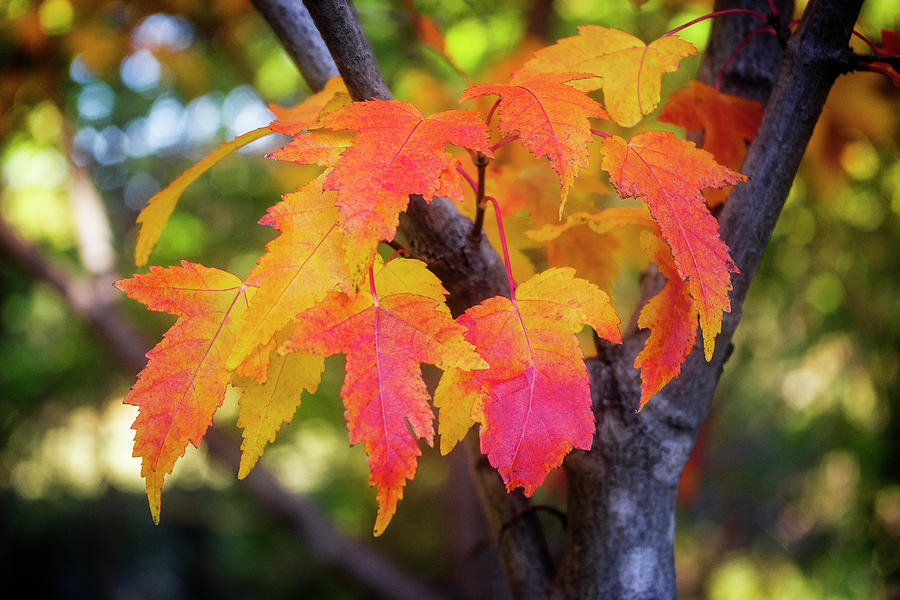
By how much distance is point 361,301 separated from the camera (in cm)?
46

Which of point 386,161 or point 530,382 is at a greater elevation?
point 386,161

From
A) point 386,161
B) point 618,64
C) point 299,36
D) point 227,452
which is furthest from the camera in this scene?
point 227,452

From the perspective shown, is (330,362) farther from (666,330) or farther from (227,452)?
(666,330)

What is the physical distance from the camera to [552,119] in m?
0.44

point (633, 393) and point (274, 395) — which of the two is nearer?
point (274, 395)

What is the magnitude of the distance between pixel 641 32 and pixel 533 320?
1.52 m

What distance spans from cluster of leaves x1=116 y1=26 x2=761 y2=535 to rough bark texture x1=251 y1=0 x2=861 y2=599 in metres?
0.07

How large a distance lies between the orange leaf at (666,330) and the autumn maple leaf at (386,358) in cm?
15

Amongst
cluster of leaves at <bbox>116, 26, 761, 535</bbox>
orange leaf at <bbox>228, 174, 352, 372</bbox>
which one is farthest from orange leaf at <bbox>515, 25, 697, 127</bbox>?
orange leaf at <bbox>228, 174, 352, 372</bbox>

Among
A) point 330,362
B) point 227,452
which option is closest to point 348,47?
point 227,452

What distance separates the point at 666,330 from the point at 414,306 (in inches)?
8.5

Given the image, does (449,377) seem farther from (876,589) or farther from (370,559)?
(876,589)

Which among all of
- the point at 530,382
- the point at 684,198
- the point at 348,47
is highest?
the point at 348,47

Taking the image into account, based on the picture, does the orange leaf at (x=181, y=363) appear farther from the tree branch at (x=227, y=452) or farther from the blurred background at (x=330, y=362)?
the tree branch at (x=227, y=452)
